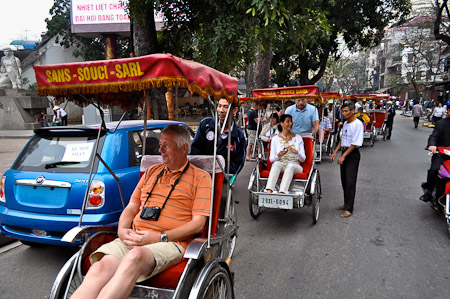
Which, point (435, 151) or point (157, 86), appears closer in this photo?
point (157, 86)

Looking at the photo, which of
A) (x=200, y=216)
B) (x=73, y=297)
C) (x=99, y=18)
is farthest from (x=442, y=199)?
(x=99, y=18)

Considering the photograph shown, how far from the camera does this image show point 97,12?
66.4 ft

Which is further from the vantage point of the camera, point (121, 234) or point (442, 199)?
point (442, 199)

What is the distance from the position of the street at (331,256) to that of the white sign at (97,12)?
715 inches

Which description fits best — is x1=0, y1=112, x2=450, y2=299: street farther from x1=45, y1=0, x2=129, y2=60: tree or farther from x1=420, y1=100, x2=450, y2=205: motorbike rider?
x1=45, y1=0, x2=129, y2=60: tree

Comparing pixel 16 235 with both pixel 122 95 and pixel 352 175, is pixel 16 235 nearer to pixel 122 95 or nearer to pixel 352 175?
pixel 122 95

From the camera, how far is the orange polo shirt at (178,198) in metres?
2.65

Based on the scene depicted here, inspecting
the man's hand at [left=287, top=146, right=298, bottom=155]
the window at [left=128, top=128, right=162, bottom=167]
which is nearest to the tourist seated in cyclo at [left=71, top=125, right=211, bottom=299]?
the window at [left=128, top=128, right=162, bottom=167]

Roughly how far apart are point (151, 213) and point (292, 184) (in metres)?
3.10

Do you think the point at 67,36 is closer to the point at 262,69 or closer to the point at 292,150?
the point at 262,69

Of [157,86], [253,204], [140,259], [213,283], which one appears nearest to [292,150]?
[253,204]

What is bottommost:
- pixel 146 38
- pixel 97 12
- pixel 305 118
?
pixel 305 118

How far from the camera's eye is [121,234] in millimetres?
2627

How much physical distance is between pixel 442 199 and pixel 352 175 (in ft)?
4.16
